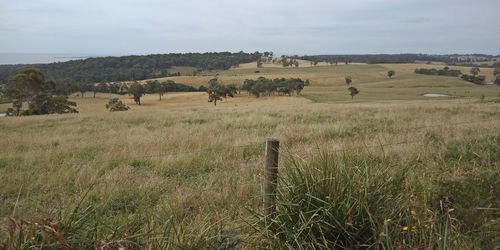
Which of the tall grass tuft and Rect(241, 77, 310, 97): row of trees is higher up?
the tall grass tuft

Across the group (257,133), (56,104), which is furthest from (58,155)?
(56,104)

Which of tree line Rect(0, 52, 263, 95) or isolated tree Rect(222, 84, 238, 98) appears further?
tree line Rect(0, 52, 263, 95)

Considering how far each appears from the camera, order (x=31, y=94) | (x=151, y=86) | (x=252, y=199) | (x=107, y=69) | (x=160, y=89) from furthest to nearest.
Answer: (x=107, y=69) < (x=151, y=86) < (x=160, y=89) < (x=31, y=94) < (x=252, y=199)

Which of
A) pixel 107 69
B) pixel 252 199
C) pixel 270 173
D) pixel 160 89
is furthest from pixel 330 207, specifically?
pixel 107 69

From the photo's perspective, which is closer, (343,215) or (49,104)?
(343,215)

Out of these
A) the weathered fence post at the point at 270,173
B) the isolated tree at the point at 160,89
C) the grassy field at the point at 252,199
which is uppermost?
the weathered fence post at the point at 270,173

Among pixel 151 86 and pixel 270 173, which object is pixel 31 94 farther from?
pixel 270 173

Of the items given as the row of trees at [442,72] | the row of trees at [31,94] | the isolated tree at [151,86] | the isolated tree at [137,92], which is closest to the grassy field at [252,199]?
the row of trees at [31,94]

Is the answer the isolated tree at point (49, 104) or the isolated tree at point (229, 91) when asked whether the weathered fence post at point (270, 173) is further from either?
the isolated tree at point (229, 91)

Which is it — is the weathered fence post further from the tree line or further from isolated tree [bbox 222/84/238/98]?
the tree line

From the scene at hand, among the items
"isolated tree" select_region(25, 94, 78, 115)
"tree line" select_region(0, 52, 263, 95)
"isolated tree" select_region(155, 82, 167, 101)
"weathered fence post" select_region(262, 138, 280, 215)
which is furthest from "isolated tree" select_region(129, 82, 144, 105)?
"weathered fence post" select_region(262, 138, 280, 215)

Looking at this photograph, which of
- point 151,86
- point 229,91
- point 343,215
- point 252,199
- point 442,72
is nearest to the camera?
point 343,215

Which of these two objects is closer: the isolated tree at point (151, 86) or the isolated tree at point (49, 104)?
the isolated tree at point (49, 104)

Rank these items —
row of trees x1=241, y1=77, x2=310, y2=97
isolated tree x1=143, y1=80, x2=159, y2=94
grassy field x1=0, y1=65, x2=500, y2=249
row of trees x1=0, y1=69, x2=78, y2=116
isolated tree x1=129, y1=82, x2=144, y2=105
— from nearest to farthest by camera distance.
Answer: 1. grassy field x1=0, y1=65, x2=500, y2=249
2. row of trees x1=0, y1=69, x2=78, y2=116
3. isolated tree x1=129, y1=82, x2=144, y2=105
4. row of trees x1=241, y1=77, x2=310, y2=97
5. isolated tree x1=143, y1=80, x2=159, y2=94
